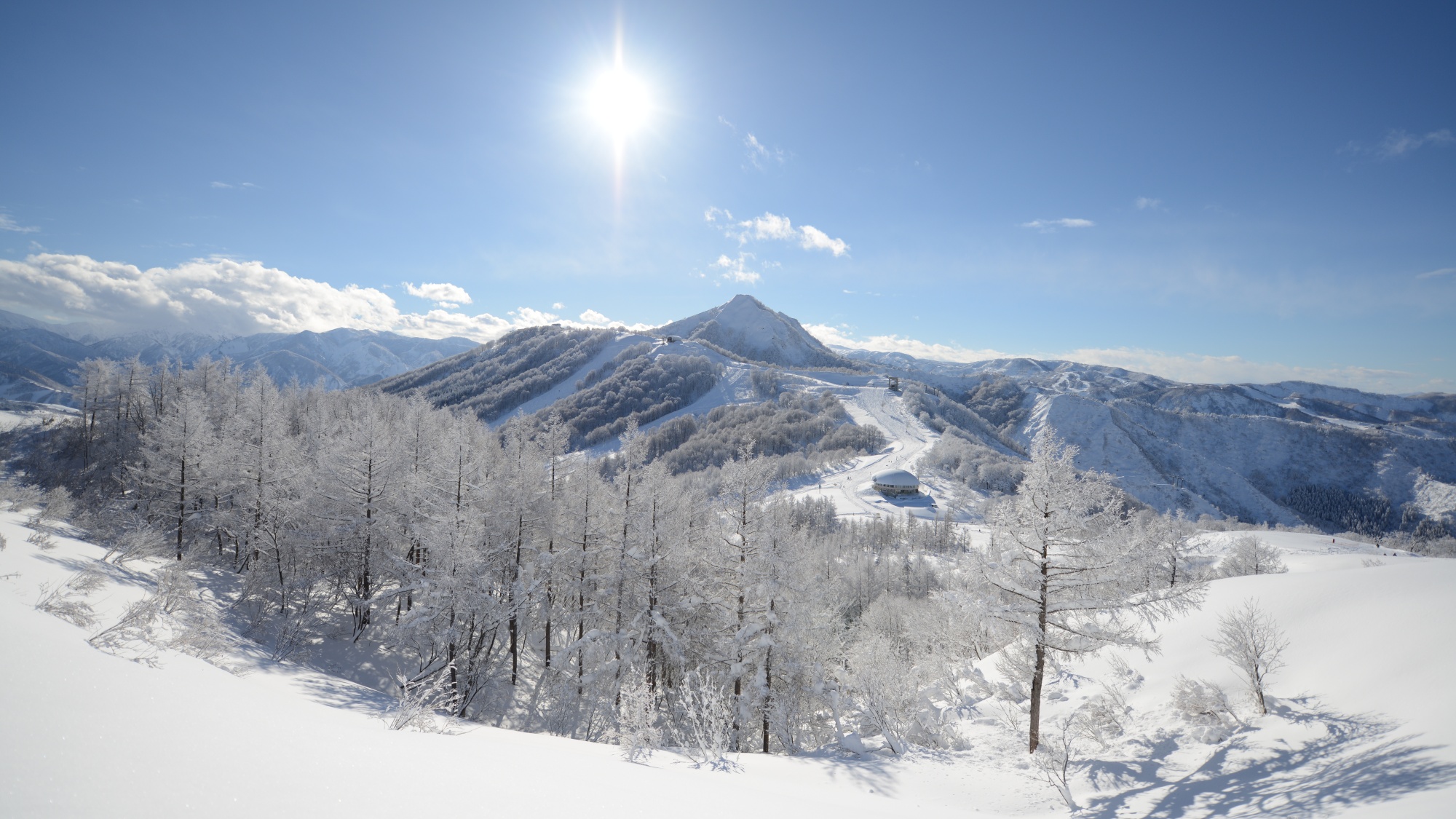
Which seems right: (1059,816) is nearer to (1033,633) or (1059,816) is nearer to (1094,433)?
(1033,633)

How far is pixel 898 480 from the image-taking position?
8962 centimetres

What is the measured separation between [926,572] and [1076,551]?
47.4 meters

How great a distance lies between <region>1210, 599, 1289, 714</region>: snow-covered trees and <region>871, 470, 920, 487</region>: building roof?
7594cm

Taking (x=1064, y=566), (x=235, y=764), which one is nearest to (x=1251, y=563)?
(x=1064, y=566)

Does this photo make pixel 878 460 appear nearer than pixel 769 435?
Yes

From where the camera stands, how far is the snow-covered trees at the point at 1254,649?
12.7 metres

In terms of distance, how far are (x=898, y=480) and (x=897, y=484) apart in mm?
1018

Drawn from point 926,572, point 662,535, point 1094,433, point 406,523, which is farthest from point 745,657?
point 1094,433

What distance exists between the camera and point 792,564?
18.5 meters

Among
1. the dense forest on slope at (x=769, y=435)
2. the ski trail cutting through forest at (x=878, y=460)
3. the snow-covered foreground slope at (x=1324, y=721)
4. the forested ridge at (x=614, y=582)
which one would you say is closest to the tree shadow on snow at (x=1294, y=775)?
the snow-covered foreground slope at (x=1324, y=721)

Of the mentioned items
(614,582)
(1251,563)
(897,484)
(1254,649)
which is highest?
(1254,649)

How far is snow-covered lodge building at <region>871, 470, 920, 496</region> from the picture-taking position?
8881 centimetres

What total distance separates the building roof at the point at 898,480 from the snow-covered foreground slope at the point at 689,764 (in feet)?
230

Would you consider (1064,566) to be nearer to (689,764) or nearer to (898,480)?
(689,764)
